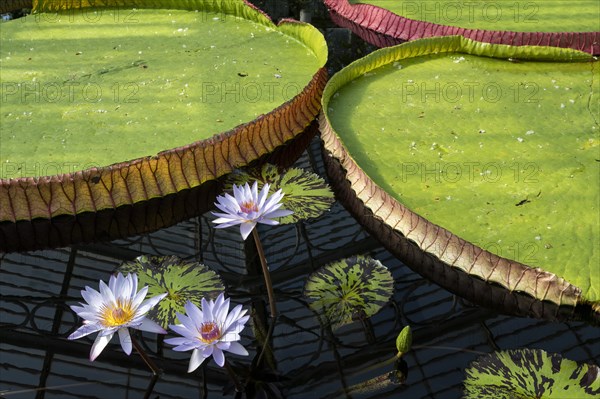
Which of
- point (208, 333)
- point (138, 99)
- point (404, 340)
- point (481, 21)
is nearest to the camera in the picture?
point (208, 333)

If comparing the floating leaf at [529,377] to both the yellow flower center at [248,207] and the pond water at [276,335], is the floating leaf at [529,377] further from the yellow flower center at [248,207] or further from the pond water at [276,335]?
the yellow flower center at [248,207]

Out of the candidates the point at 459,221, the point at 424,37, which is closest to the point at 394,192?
the point at 459,221

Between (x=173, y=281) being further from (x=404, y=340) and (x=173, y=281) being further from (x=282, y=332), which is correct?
(x=404, y=340)

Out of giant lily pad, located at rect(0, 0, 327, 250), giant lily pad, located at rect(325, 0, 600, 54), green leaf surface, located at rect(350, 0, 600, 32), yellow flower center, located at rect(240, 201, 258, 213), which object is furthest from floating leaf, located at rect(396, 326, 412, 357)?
green leaf surface, located at rect(350, 0, 600, 32)

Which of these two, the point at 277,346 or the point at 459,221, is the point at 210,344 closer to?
the point at 277,346

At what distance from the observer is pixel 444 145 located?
157cm

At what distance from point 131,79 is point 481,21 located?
1154 mm

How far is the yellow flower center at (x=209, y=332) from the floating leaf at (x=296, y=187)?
→ 1.57 ft

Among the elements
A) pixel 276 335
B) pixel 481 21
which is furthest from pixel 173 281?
pixel 481 21

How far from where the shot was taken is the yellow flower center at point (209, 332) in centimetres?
99

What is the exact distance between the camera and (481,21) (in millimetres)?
2205

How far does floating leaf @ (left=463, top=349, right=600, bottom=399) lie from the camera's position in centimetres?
106

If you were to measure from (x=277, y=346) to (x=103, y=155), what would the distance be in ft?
2.08

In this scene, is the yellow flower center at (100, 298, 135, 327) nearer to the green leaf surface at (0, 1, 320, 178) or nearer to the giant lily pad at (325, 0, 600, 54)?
the green leaf surface at (0, 1, 320, 178)
